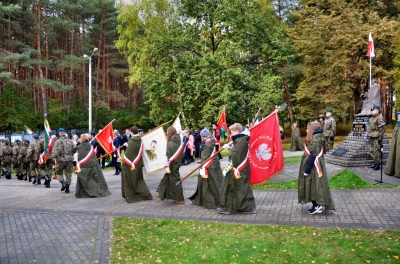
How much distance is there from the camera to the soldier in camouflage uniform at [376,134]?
1299cm

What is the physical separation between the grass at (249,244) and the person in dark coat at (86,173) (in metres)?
4.11

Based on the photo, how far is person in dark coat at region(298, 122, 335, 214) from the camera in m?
8.21

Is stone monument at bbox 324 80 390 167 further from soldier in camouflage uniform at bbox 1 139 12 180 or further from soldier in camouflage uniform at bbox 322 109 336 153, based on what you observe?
soldier in camouflage uniform at bbox 1 139 12 180

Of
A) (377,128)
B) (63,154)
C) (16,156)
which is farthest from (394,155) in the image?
(16,156)

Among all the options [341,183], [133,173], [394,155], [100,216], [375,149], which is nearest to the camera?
[100,216]

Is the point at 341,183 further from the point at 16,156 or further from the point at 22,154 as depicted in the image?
the point at 16,156

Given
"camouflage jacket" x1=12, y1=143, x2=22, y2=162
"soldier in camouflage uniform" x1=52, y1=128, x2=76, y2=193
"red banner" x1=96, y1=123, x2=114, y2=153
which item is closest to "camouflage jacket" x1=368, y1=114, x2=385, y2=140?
"red banner" x1=96, y1=123, x2=114, y2=153

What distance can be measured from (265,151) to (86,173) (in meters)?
5.68

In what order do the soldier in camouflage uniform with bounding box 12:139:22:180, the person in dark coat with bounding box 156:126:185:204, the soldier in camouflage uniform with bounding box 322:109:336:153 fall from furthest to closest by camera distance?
the soldier in camouflage uniform with bounding box 12:139:22:180 → the soldier in camouflage uniform with bounding box 322:109:336:153 → the person in dark coat with bounding box 156:126:185:204

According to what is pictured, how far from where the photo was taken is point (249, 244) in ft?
21.6

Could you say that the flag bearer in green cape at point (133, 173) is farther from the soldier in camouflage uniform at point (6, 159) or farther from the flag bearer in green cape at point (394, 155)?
the soldier in camouflage uniform at point (6, 159)

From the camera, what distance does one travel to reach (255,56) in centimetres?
3234

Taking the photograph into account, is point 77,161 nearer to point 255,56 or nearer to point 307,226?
point 307,226

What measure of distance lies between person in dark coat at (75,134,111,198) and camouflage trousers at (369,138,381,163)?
373 inches
